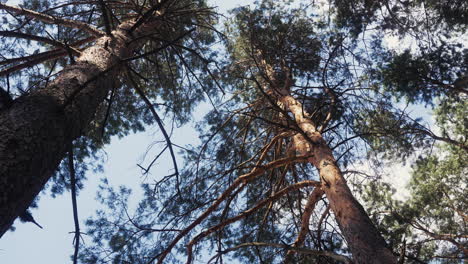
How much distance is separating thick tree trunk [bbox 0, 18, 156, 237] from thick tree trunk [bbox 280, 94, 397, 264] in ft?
7.39

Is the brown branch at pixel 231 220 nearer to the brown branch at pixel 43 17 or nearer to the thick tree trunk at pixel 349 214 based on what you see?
the thick tree trunk at pixel 349 214

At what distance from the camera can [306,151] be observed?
4277 millimetres

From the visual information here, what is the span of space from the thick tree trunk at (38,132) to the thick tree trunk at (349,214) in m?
2.25

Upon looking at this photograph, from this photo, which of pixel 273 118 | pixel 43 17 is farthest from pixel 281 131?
pixel 43 17

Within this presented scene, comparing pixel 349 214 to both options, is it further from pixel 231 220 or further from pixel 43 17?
pixel 43 17

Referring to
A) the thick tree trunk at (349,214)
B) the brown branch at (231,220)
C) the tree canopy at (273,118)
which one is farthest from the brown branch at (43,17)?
the thick tree trunk at (349,214)

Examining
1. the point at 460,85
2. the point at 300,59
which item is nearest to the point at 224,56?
the point at 300,59

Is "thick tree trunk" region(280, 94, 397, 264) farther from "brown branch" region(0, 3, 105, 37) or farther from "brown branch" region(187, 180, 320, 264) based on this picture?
"brown branch" region(0, 3, 105, 37)

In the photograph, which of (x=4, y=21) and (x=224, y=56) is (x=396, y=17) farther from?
(x=4, y=21)

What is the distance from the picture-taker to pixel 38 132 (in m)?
1.80

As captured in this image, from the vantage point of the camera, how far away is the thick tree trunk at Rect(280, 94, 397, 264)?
2484mm

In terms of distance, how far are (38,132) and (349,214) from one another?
2.49 meters

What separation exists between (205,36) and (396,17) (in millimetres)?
3968

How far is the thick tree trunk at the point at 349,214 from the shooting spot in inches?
97.8
